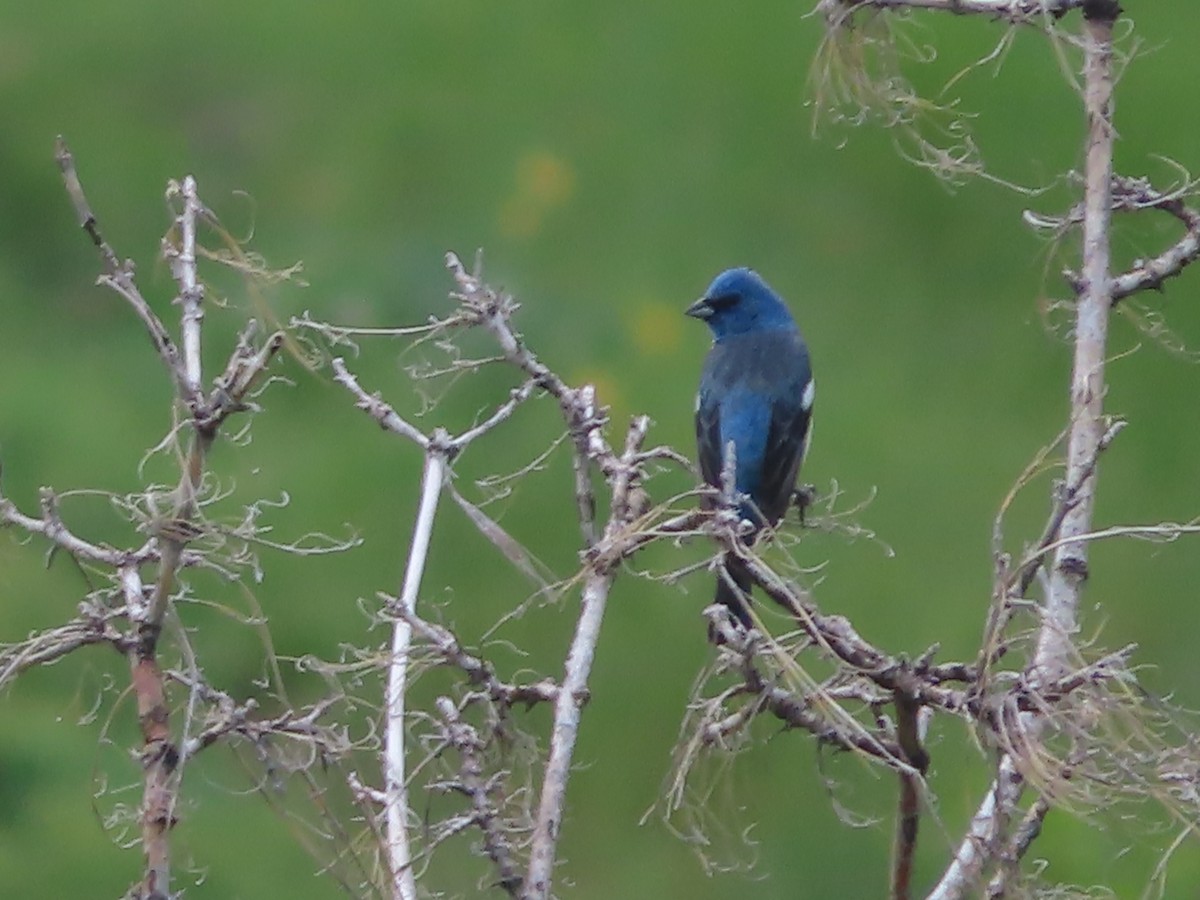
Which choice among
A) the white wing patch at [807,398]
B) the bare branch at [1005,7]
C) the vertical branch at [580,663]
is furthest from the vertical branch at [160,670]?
the white wing patch at [807,398]

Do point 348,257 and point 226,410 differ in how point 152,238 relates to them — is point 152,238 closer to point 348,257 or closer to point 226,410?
point 348,257

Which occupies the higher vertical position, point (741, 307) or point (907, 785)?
point (741, 307)

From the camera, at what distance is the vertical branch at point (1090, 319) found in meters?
2.89

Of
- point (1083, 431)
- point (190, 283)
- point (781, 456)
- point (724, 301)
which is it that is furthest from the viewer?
point (724, 301)

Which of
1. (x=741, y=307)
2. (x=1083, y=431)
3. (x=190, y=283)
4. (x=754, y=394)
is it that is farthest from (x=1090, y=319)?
(x=741, y=307)

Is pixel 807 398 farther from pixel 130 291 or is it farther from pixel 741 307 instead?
pixel 130 291

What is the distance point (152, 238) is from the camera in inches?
326

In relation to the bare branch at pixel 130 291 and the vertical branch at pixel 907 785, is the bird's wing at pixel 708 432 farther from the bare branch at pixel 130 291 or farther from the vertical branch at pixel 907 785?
the bare branch at pixel 130 291

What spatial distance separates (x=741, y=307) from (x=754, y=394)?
52 centimetres

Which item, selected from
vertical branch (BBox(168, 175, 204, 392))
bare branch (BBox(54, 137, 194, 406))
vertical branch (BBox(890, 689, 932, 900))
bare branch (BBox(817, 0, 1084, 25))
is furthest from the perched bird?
bare branch (BBox(54, 137, 194, 406))

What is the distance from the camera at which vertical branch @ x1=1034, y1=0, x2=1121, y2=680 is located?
2.89 m

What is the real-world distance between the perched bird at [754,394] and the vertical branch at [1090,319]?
61.8 inches

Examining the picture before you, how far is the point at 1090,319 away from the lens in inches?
120

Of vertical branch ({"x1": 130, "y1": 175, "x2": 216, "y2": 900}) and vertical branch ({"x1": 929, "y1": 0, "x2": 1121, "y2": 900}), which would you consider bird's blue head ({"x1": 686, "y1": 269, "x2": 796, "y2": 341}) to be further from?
vertical branch ({"x1": 130, "y1": 175, "x2": 216, "y2": 900})
